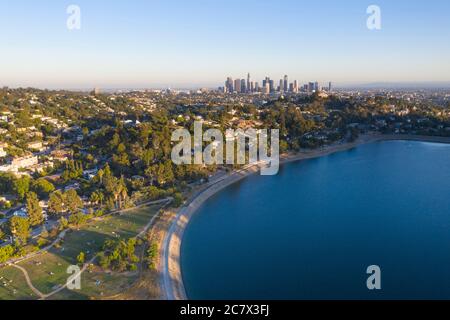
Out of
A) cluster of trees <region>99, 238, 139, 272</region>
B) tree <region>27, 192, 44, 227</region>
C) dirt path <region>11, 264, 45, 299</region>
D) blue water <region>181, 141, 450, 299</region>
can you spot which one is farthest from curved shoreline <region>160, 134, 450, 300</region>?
tree <region>27, 192, 44, 227</region>

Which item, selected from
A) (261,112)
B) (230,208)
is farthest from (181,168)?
(261,112)

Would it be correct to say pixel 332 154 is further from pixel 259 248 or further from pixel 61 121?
pixel 61 121

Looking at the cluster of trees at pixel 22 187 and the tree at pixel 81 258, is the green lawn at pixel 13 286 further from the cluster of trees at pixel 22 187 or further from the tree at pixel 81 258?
the cluster of trees at pixel 22 187

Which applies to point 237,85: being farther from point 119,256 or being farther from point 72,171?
point 119,256

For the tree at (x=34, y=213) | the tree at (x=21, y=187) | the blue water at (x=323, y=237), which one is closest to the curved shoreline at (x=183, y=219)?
the blue water at (x=323, y=237)

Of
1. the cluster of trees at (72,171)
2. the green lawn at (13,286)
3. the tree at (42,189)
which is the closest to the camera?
the green lawn at (13,286)

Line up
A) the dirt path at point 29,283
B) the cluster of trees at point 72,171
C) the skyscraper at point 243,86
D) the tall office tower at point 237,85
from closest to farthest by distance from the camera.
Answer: the dirt path at point 29,283
the cluster of trees at point 72,171
the skyscraper at point 243,86
the tall office tower at point 237,85

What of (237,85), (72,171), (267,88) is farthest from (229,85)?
(72,171)
